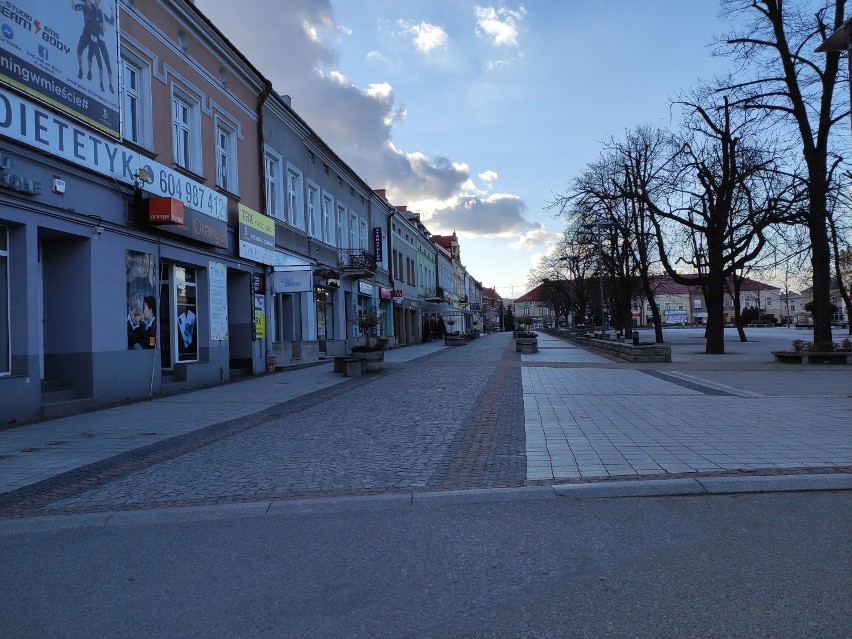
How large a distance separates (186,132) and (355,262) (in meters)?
13.1

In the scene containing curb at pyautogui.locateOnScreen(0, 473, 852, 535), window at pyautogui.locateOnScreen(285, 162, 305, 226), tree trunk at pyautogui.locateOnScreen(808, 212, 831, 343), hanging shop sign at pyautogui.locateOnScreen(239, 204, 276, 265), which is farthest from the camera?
window at pyautogui.locateOnScreen(285, 162, 305, 226)

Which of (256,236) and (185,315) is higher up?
(256,236)

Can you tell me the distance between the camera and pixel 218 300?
1730 cm

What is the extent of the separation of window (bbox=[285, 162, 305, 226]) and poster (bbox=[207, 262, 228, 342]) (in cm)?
572

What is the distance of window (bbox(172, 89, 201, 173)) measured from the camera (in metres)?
15.7

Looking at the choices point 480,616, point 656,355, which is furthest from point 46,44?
point 656,355

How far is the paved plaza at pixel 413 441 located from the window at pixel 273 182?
→ 9.20m

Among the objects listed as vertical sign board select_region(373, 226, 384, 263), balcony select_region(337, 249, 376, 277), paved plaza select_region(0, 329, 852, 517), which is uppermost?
vertical sign board select_region(373, 226, 384, 263)

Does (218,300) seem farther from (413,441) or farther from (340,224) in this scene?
(340,224)

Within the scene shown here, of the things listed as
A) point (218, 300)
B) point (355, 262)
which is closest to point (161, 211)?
point (218, 300)

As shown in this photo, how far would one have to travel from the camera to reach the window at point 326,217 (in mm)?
27031

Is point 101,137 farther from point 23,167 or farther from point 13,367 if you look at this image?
point 13,367

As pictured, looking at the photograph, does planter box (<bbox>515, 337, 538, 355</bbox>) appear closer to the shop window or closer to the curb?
the shop window

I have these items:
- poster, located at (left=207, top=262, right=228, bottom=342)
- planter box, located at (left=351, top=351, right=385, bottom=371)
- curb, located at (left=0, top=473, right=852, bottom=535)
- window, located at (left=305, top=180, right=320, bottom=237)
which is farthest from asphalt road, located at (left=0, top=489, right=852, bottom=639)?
window, located at (left=305, top=180, right=320, bottom=237)
